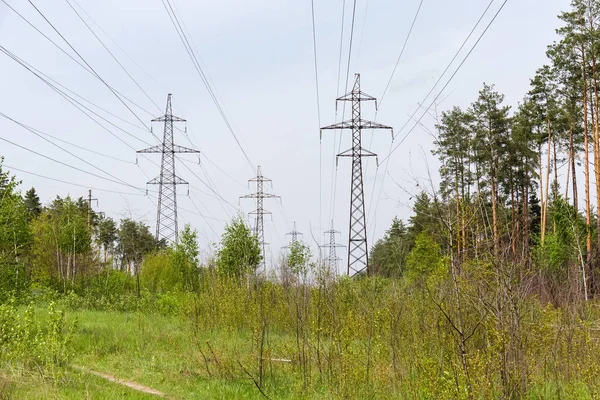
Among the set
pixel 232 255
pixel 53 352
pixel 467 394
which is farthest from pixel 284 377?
pixel 232 255

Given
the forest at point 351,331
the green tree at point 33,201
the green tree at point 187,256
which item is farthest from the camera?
the green tree at point 33,201

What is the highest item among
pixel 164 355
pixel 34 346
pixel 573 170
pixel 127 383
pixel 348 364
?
pixel 573 170

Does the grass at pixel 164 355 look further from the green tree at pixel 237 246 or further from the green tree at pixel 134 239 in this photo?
the green tree at pixel 134 239

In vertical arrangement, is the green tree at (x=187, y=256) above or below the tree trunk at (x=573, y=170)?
below

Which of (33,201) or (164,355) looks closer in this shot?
(164,355)

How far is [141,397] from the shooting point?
8.34 meters

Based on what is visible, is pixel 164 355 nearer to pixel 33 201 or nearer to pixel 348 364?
pixel 348 364

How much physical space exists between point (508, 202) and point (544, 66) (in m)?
9.68

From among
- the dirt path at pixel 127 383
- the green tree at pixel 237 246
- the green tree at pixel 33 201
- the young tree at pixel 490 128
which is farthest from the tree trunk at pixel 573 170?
the green tree at pixel 33 201

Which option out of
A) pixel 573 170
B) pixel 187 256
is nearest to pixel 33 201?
pixel 187 256

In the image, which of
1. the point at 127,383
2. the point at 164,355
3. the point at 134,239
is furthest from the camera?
the point at 134,239

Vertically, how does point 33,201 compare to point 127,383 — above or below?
above

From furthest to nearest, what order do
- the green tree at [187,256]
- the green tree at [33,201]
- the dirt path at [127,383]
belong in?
the green tree at [33,201], the green tree at [187,256], the dirt path at [127,383]

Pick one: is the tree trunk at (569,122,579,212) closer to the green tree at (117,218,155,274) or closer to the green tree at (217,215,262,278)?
the green tree at (217,215,262,278)
